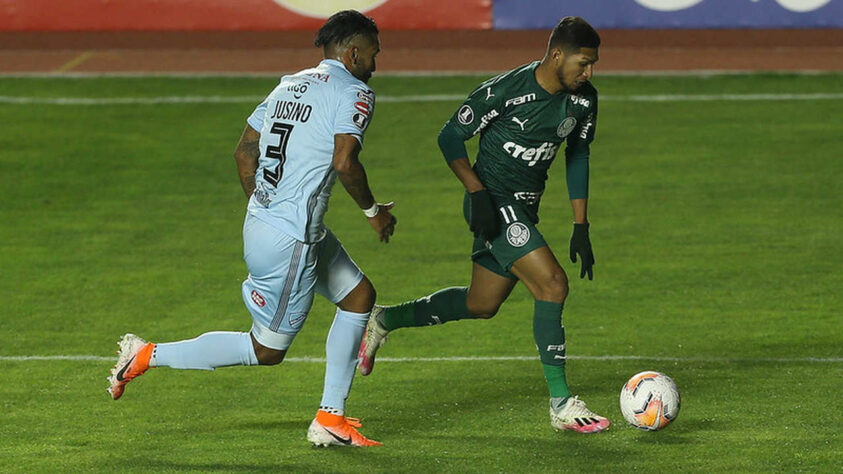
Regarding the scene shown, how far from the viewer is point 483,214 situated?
7688 millimetres

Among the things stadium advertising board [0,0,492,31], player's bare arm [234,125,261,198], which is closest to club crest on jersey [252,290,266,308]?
player's bare arm [234,125,261,198]

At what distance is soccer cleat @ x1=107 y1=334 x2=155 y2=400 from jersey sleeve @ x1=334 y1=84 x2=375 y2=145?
5.10 feet

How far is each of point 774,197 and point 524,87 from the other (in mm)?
6592

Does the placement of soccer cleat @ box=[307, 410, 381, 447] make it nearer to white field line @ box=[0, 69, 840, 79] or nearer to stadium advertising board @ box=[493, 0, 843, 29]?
white field line @ box=[0, 69, 840, 79]

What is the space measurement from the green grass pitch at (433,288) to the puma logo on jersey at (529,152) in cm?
134

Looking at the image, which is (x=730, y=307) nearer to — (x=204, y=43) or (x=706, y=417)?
(x=706, y=417)

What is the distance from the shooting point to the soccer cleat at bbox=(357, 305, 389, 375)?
332 inches

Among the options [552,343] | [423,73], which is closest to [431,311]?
[552,343]

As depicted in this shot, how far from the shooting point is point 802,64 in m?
19.4

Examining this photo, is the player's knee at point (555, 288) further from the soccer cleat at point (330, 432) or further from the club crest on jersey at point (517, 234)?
the soccer cleat at point (330, 432)

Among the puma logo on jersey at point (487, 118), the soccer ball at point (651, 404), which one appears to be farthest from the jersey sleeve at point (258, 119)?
the soccer ball at point (651, 404)

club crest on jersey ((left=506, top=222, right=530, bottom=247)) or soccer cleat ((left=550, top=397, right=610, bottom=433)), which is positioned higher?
club crest on jersey ((left=506, top=222, right=530, bottom=247))

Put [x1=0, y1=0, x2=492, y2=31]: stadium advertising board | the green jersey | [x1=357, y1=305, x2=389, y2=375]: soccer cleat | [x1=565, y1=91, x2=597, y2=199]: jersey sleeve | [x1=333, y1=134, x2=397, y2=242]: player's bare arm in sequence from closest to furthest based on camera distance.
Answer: [x1=333, y1=134, x2=397, y2=242]: player's bare arm → the green jersey → [x1=565, y1=91, x2=597, y2=199]: jersey sleeve → [x1=357, y1=305, x2=389, y2=375]: soccer cleat → [x1=0, y1=0, x2=492, y2=31]: stadium advertising board

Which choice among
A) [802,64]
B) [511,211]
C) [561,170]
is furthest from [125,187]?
[802,64]
